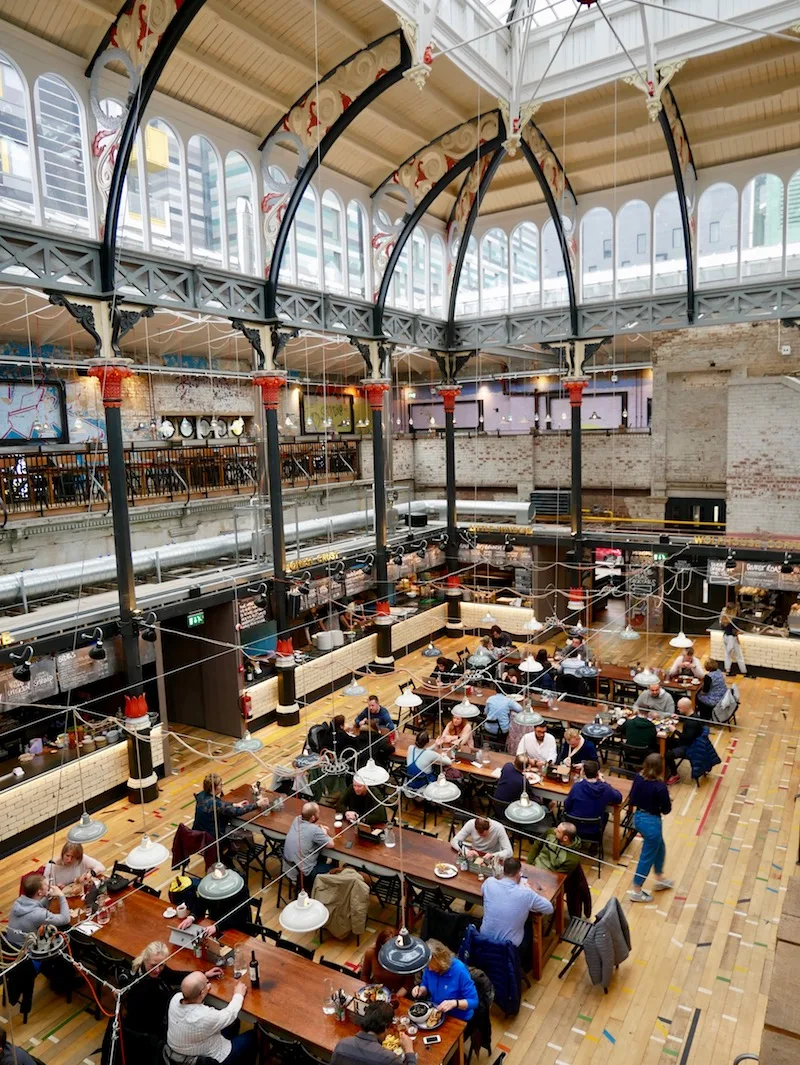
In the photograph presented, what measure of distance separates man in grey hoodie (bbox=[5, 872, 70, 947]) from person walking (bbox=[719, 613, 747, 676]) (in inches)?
468

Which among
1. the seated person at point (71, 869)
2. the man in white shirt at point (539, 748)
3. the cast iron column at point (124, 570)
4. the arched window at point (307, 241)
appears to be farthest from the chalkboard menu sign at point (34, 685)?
the arched window at point (307, 241)

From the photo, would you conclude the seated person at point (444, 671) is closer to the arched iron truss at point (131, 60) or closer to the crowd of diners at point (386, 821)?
the crowd of diners at point (386, 821)

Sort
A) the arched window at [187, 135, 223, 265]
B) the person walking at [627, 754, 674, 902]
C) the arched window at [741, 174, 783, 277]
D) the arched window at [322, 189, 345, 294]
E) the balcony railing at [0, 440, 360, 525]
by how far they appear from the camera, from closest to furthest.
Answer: the person walking at [627, 754, 674, 902] < the arched window at [187, 135, 223, 265] < the balcony railing at [0, 440, 360, 525] < the arched window at [322, 189, 345, 294] < the arched window at [741, 174, 783, 277]

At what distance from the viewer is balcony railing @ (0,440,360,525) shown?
39.4 feet

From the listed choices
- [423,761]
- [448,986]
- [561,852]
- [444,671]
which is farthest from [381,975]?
[444,671]

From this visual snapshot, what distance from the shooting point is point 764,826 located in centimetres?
843

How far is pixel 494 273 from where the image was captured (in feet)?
54.6

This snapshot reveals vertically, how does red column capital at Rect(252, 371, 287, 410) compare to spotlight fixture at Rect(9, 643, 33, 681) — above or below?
above

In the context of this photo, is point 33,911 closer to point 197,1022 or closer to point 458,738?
point 197,1022

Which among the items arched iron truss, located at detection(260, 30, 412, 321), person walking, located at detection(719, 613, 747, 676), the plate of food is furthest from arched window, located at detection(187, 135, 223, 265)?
person walking, located at detection(719, 613, 747, 676)

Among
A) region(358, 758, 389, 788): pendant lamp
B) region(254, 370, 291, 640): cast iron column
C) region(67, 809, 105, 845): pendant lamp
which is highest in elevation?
region(254, 370, 291, 640): cast iron column

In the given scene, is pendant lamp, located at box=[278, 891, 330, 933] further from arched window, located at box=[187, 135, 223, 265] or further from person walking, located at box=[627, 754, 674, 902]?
arched window, located at box=[187, 135, 223, 265]

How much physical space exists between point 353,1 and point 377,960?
11.0 meters

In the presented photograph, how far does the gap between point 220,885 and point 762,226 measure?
46.8 feet
